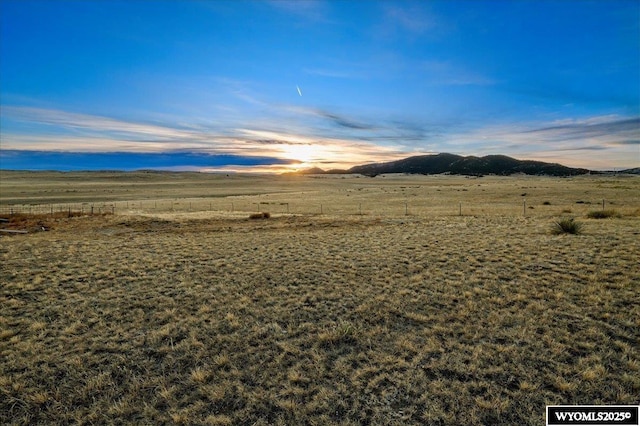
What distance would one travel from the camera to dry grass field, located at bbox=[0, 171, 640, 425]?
6.24 meters

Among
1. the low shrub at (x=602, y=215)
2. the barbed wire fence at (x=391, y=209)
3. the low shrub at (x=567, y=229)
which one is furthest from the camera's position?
the barbed wire fence at (x=391, y=209)

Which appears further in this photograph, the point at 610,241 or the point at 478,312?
the point at 610,241

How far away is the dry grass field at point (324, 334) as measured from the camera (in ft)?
20.5

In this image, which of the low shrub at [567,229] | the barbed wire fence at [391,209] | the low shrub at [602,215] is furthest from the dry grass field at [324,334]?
the barbed wire fence at [391,209]

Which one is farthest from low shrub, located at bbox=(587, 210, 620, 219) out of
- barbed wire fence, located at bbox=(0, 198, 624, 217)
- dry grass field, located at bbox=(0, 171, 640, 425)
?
dry grass field, located at bbox=(0, 171, 640, 425)

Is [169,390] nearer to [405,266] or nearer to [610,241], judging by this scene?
[405,266]

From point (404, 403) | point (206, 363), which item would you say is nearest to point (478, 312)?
point (404, 403)

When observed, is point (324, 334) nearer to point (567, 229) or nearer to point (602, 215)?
point (567, 229)

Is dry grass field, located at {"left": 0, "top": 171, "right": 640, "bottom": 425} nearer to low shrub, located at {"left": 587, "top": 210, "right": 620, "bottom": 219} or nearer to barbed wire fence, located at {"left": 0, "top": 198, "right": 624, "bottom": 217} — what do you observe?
low shrub, located at {"left": 587, "top": 210, "right": 620, "bottom": 219}

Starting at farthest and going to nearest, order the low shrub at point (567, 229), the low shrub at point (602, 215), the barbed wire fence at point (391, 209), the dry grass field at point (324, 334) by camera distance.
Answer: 1. the barbed wire fence at point (391, 209)
2. the low shrub at point (602, 215)
3. the low shrub at point (567, 229)
4. the dry grass field at point (324, 334)

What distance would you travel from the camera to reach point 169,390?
6738 mm

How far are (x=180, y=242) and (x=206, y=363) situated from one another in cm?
1509

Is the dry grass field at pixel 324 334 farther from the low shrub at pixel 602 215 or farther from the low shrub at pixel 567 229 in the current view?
the low shrub at pixel 602 215

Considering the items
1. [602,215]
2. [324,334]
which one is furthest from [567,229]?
[324,334]
